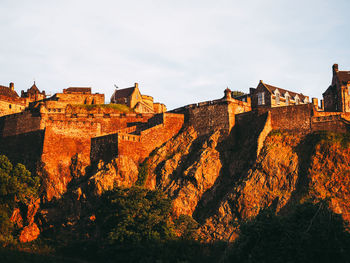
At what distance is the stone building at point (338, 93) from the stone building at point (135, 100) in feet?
99.9

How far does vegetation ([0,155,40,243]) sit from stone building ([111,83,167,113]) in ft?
99.5

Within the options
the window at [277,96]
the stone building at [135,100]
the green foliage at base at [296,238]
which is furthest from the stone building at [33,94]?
the green foliage at base at [296,238]

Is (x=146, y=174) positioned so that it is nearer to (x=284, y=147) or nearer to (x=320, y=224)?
(x=284, y=147)

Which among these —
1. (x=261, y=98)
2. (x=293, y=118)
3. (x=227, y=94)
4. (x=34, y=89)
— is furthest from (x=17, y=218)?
(x=34, y=89)

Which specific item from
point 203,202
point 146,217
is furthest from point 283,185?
point 146,217

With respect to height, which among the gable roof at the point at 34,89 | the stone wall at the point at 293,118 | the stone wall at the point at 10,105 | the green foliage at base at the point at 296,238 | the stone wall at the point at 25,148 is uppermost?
the gable roof at the point at 34,89

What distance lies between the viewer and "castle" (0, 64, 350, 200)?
60.4 meters

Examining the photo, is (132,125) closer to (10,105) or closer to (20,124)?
(20,124)

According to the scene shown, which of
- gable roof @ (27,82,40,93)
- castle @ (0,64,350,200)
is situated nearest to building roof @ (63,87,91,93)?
castle @ (0,64,350,200)

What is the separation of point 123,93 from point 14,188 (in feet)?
120

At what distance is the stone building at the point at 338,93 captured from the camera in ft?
235

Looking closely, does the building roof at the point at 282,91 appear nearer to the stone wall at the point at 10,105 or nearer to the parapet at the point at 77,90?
the parapet at the point at 77,90

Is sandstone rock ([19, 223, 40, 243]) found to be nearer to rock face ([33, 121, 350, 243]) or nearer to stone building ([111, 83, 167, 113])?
rock face ([33, 121, 350, 243])

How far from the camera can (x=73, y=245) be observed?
54562mm
